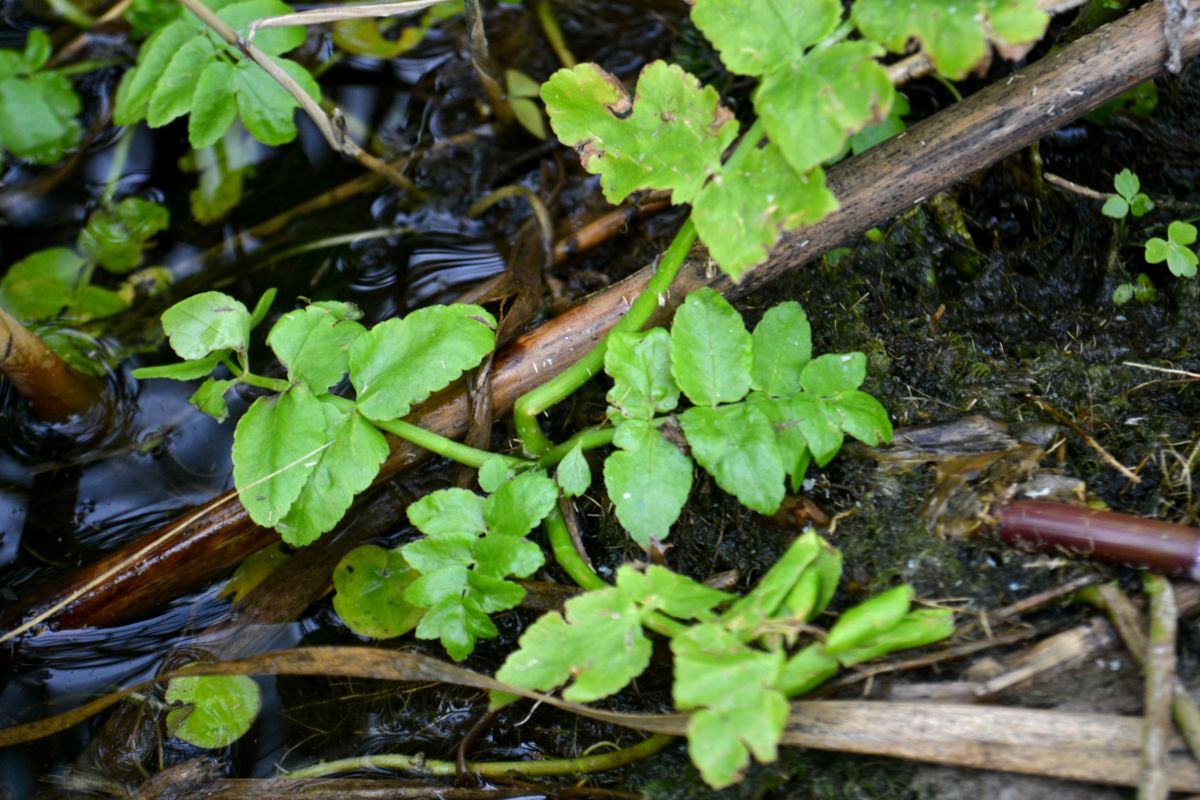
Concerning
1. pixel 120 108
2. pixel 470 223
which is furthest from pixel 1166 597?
pixel 120 108

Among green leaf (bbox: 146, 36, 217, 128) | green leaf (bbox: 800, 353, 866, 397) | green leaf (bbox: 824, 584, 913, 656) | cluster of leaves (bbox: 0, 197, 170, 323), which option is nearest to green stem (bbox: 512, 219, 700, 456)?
green leaf (bbox: 800, 353, 866, 397)

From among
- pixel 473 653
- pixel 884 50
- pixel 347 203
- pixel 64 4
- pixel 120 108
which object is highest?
pixel 64 4

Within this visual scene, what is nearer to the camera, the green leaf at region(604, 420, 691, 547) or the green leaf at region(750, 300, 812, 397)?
the green leaf at region(604, 420, 691, 547)

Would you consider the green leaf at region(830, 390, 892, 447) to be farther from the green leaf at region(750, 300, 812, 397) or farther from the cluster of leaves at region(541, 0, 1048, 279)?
the cluster of leaves at region(541, 0, 1048, 279)

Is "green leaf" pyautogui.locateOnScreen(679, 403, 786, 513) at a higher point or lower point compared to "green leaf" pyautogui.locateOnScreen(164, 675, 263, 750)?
higher

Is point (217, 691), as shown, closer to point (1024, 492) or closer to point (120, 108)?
point (120, 108)

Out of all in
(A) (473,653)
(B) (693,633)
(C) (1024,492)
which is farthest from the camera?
(A) (473,653)

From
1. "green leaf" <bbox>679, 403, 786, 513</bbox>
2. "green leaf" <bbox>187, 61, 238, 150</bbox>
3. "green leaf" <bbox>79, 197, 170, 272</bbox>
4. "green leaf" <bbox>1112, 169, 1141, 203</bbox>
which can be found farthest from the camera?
"green leaf" <bbox>79, 197, 170, 272</bbox>
